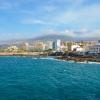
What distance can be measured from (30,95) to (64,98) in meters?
3.54

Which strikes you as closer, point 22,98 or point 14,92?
point 22,98

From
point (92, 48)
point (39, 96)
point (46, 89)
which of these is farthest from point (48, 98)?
point (92, 48)

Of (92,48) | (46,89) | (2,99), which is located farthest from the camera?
(92,48)

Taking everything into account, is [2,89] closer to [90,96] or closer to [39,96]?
[39,96]

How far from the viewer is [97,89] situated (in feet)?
113

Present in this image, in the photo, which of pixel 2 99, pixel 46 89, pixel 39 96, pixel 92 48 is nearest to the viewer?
pixel 2 99

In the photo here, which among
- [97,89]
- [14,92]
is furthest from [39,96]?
[97,89]

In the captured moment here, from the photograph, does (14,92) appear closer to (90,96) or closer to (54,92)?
(54,92)

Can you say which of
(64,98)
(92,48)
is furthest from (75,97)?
(92,48)

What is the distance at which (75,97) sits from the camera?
94.9 feet

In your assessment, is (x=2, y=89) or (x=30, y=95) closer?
(x=30, y=95)

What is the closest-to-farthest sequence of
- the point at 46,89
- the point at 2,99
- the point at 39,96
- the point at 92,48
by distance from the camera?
the point at 2,99, the point at 39,96, the point at 46,89, the point at 92,48

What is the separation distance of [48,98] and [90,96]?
426cm

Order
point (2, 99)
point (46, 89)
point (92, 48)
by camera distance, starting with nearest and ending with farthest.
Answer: point (2, 99) < point (46, 89) < point (92, 48)
